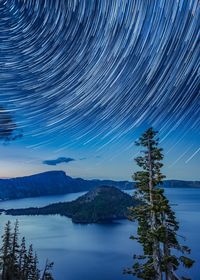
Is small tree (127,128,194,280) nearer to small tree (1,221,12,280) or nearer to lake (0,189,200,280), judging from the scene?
small tree (1,221,12,280)

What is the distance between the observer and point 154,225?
1466cm

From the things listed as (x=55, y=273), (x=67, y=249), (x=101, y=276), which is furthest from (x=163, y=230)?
(x=67, y=249)

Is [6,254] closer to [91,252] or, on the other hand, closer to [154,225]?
[154,225]

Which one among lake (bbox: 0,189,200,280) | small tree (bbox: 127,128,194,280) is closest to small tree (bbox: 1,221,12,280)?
small tree (bbox: 127,128,194,280)

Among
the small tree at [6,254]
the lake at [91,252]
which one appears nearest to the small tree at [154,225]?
the small tree at [6,254]

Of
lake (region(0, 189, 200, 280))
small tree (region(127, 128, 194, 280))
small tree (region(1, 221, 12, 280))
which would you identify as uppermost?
small tree (region(127, 128, 194, 280))

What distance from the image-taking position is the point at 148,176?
634 inches

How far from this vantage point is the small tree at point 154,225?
1418 cm

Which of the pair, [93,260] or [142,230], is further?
[93,260]

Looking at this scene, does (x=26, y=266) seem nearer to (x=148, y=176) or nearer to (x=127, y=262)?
(x=148, y=176)

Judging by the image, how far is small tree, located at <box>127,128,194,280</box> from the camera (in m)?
14.2

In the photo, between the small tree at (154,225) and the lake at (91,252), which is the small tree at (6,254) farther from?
the lake at (91,252)

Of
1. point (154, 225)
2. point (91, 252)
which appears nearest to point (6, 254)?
point (154, 225)

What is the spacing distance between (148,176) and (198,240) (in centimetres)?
15101
